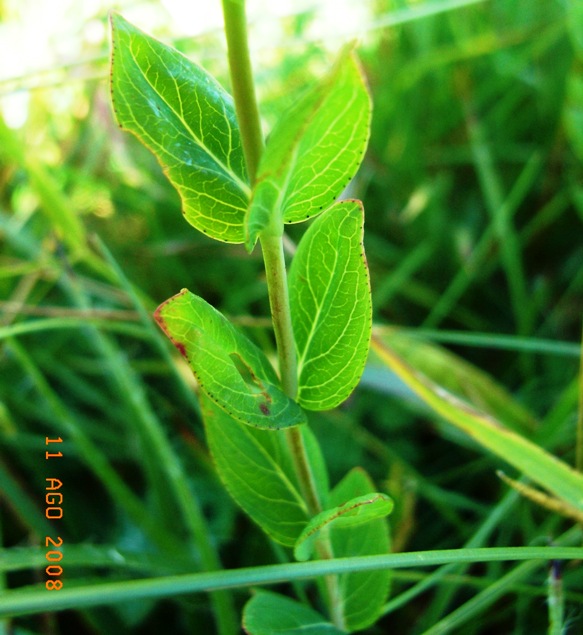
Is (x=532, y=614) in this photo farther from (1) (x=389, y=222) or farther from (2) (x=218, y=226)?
(1) (x=389, y=222)

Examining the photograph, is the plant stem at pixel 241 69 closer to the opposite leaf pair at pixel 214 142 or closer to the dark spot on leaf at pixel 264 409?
the opposite leaf pair at pixel 214 142

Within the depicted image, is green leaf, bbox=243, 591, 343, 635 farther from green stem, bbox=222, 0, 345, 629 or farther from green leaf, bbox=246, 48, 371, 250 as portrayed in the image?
green leaf, bbox=246, 48, 371, 250

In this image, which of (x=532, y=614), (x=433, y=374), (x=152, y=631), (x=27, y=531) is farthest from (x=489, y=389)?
(x=27, y=531)

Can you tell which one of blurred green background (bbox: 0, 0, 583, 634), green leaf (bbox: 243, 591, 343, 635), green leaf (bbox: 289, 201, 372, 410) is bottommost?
green leaf (bbox: 243, 591, 343, 635)

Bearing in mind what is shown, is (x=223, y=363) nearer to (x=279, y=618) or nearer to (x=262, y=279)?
(x=279, y=618)
